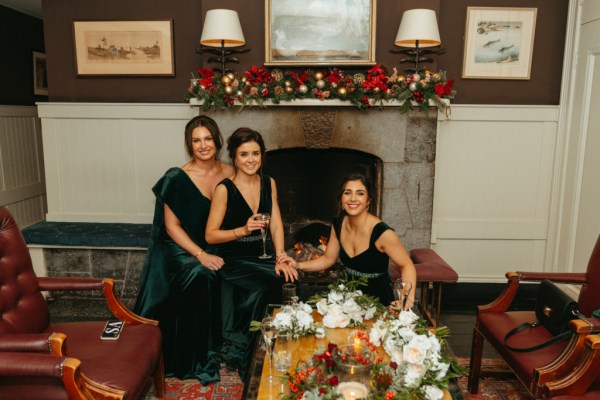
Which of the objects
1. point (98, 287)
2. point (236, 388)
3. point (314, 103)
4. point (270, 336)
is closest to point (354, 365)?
point (270, 336)

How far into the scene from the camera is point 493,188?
161 inches

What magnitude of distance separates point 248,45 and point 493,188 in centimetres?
237

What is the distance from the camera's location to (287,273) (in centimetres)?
271

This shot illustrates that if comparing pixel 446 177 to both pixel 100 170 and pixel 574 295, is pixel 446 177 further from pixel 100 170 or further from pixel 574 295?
pixel 100 170

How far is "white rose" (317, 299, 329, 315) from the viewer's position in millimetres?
2219

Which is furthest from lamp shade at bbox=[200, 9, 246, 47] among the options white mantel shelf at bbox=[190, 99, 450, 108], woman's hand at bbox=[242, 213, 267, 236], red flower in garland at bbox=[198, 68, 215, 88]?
woman's hand at bbox=[242, 213, 267, 236]

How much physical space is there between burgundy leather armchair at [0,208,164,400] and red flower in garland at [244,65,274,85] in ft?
6.24

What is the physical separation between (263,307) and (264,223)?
0.57 metres

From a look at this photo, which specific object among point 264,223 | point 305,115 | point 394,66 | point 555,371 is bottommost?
point 555,371

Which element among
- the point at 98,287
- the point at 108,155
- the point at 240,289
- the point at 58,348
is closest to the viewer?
the point at 58,348

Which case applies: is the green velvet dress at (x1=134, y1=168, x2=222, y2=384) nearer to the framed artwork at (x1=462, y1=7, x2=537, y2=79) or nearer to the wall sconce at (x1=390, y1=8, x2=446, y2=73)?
the wall sconce at (x1=390, y1=8, x2=446, y2=73)

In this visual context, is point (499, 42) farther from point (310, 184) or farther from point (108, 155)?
point (108, 155)

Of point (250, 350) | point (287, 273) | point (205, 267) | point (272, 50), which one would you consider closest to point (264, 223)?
point (287, 273)

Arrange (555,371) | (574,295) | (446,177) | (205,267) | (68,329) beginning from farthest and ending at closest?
(446,177)
(574,295)
(205,267)
(68,329)
(555,371)
